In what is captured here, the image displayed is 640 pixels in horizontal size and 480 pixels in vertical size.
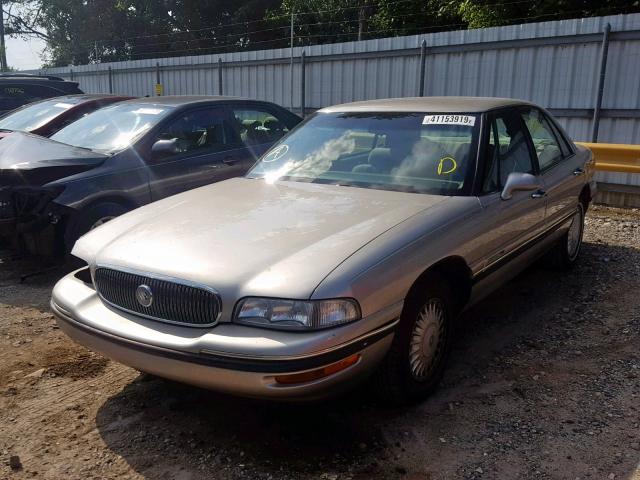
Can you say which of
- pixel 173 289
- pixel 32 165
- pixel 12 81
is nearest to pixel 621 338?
pixel 173 289

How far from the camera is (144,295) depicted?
2914 millimetres

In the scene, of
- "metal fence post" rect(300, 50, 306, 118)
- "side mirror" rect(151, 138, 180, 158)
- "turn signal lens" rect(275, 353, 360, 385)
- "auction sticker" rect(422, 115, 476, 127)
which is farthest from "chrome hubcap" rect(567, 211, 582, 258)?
"metal fence post" rect(300, 50, 306, 118)

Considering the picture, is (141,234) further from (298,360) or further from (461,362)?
(461,362)

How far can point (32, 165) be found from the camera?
5.27m

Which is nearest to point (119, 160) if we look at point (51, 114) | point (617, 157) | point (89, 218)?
point (89, 218)

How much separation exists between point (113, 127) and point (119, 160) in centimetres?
73

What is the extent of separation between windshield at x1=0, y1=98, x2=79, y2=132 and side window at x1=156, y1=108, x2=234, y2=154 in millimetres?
2316

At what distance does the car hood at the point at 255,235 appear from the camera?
2.76 meters

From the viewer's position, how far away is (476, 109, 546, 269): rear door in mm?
3779

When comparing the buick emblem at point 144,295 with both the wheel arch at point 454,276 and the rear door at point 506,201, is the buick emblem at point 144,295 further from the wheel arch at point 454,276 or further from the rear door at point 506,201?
the rear door at point 506,201

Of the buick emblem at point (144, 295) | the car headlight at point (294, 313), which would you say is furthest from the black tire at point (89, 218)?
the car headlight at point (294, 313)

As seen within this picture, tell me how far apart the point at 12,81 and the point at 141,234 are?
349 inches

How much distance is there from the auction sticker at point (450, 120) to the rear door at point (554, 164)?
85 centimetres

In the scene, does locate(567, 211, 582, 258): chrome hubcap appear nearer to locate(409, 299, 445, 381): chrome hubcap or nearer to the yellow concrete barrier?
the yellow concrete barrier
